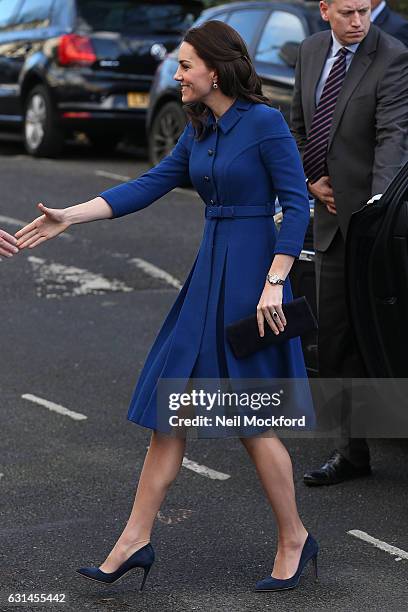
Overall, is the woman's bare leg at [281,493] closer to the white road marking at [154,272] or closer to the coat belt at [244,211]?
the coat belt at [244,211]

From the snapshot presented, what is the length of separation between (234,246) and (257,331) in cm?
29

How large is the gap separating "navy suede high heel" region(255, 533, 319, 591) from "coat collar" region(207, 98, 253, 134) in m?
1.36

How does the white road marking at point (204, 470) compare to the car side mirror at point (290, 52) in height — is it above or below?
below

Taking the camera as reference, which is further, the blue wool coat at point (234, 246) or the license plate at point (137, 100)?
the license plate at point (137, 100)

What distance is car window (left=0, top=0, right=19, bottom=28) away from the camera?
16.7 metres

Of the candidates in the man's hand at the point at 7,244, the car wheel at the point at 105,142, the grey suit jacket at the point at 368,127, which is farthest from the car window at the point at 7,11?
the man's hand at the point at 7,244

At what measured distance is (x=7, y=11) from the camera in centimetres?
1692

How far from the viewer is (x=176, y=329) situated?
4832 millimetres

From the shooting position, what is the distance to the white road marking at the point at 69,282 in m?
9.70

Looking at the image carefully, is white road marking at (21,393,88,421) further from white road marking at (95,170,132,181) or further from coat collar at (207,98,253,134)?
white road marking at (95,170,132,181)

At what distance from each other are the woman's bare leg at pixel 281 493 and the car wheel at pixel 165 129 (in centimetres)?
899

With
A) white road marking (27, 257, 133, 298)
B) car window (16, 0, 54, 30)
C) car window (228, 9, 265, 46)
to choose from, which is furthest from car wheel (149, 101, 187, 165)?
white road marking (27, 257, 133, 298)

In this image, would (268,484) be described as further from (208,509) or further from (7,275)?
(7,275)

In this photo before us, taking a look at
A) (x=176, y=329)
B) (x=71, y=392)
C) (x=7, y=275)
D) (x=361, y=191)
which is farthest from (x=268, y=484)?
(x=7, y=275)
